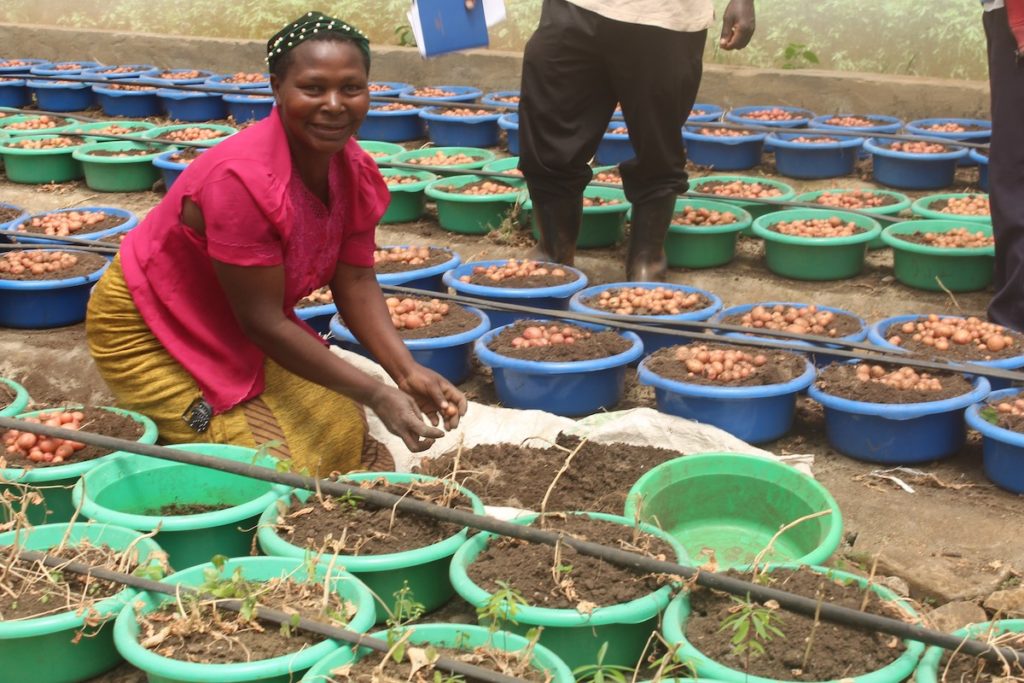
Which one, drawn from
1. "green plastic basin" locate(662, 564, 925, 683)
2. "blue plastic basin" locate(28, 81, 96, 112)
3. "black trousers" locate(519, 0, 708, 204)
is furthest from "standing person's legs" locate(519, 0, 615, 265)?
"blue plastic basin" locate(28, 81, 96, 112)

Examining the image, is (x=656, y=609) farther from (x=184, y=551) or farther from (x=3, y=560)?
(x=3, y=560)

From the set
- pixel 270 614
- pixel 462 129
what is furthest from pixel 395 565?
pixel 462 129

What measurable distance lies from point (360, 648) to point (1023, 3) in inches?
108

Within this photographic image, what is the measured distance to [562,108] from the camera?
4.33m

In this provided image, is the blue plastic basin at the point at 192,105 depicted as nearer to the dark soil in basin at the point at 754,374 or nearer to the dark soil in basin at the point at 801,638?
the dark soil in basin at the point at 754,374

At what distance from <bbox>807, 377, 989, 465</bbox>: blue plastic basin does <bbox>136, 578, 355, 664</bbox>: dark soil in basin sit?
1633mm

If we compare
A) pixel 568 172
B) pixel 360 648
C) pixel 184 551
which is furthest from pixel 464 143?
pixel 360 648

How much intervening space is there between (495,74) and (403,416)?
18.3ft

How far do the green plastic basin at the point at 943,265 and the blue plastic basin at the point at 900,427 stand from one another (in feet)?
Result: 3.74

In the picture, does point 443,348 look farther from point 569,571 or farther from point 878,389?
point 569,571

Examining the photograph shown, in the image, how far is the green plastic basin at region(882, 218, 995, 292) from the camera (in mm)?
4422

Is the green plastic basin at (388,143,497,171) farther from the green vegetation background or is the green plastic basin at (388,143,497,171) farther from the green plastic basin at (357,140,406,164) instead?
the green vegetation background

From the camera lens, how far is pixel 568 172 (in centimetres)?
445

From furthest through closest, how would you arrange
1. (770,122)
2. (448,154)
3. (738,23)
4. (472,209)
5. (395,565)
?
(448,154), (770,122), (472,209), (738,23), (395,565)
